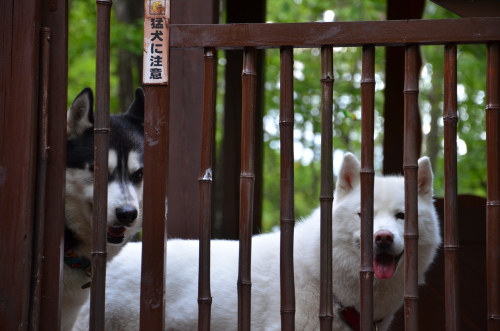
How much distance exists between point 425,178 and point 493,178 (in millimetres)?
1565

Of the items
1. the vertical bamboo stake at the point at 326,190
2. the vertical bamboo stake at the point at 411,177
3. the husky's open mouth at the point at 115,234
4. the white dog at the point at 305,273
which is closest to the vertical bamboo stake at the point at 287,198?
the vertical bamboo stake at the point at 326,190

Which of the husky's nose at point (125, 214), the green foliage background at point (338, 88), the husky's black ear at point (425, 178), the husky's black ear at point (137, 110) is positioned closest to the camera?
the husky's nose at point (125, 214)

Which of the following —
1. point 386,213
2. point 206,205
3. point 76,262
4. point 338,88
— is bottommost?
point 76,262

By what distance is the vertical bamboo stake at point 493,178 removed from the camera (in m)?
2.70

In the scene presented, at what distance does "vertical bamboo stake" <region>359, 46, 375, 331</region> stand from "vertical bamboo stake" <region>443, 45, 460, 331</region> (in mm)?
317

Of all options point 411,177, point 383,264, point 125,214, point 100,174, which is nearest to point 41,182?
point 100,174

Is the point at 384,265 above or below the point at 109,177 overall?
below

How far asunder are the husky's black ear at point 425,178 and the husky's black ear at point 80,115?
7.22ft

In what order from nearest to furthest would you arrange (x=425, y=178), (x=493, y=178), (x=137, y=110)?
(x=493, y=178), (x=425, y=178), (x=137, y=110)

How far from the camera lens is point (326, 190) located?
280cm

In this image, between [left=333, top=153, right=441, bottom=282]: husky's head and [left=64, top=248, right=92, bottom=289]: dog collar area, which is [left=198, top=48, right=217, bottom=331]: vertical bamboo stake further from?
[left=333, top=153, right=441, bottom=282]: husky's head

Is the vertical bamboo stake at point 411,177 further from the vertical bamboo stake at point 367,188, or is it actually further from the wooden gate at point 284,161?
the vertical bamboo stake at point 367,188

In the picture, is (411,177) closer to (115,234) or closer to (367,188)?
(367,188)

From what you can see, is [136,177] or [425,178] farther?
[425,178]
